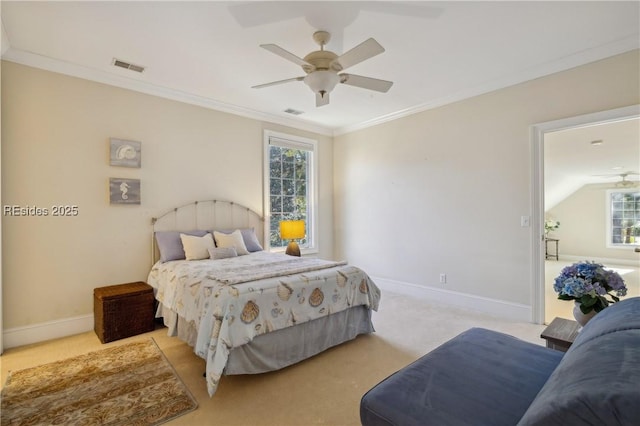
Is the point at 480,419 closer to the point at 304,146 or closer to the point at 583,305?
the point at 583,305

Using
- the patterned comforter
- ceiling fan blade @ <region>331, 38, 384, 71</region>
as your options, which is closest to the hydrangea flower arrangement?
the patterned comforter

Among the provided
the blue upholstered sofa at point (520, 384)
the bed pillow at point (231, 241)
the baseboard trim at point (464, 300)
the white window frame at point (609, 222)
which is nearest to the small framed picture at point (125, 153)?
the bed pillow at point (231, 241)

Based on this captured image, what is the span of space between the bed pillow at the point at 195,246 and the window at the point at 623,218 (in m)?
9.54

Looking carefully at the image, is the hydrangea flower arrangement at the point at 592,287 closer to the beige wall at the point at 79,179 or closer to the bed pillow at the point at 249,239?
the bed pillow at the point at 249,239

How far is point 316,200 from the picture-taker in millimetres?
5621

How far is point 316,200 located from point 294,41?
3098mm

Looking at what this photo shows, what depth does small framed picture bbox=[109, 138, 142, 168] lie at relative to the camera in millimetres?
3502

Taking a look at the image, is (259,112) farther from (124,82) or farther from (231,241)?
(231,241)

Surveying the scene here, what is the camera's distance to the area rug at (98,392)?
193 cm

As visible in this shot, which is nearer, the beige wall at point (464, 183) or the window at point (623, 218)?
the beige wall at point (464, 183)

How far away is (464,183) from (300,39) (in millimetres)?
2748

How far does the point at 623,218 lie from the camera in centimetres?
770

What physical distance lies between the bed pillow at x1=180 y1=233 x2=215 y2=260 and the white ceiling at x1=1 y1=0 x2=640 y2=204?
185cm

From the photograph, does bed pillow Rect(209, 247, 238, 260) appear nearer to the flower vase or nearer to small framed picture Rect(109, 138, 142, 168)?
small framed picture Rect(109, 138, 142, 168)
